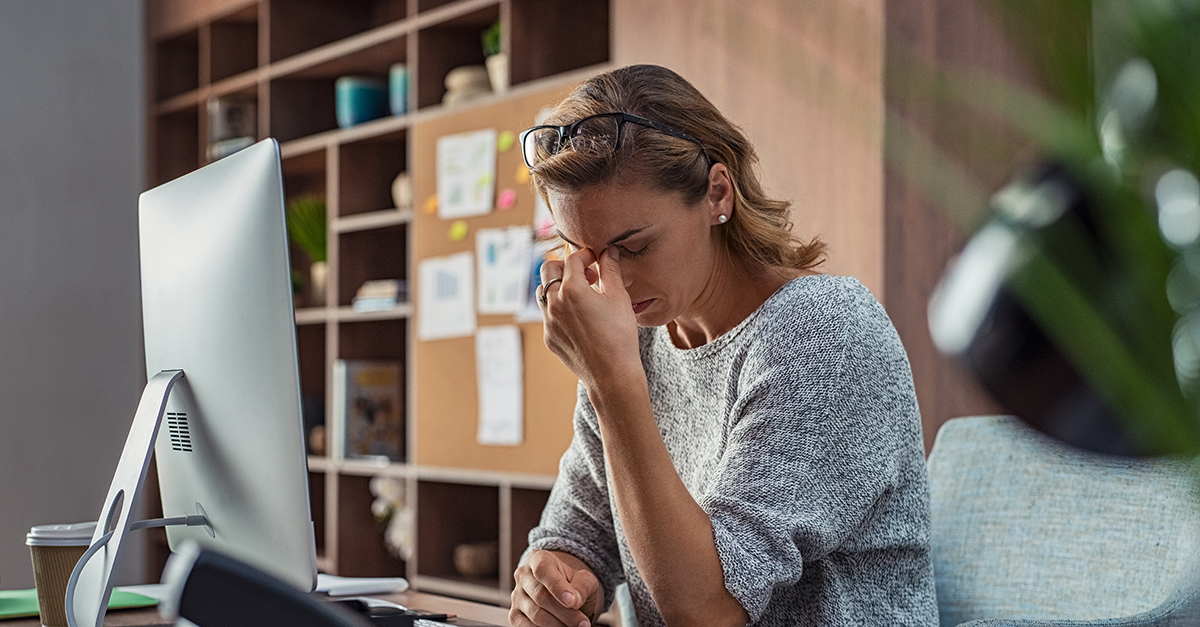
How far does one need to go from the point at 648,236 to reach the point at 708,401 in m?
0.23

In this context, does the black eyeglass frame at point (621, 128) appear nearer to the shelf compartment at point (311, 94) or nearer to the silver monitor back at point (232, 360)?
the silver monitor back at point (232, 360)

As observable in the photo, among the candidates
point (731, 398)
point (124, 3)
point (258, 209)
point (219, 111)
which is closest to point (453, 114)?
point (219, 111)

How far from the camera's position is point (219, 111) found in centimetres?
424

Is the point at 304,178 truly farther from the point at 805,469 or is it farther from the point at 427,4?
the point at 805,469

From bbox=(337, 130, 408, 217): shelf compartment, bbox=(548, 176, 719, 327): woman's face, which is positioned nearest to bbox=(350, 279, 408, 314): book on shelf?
bbox=(337, 130, 408, 217): shelf compartment

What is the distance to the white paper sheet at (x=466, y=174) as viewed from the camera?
315 cm

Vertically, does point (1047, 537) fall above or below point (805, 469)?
below

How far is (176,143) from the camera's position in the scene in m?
4.54

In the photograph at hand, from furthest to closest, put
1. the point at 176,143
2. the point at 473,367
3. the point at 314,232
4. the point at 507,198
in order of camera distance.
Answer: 1. the point at 176,143
2. the point at 314,232
3. the point at 473,367
4. the point at 507,198

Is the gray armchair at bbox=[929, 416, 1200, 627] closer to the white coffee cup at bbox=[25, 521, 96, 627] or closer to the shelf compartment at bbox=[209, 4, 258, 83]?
the white coffee cup at bbox=[25, 521, 96, 627]

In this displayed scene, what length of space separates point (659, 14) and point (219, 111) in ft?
7.05

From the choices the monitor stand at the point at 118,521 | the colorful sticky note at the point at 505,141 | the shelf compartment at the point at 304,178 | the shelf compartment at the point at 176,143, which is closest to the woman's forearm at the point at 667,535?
the monitor stand at the point at 118,521

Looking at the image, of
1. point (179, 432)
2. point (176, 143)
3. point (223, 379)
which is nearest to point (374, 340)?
point (176, 143)

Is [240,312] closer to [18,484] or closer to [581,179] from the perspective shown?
[581,179]
